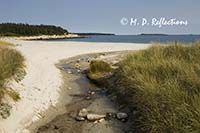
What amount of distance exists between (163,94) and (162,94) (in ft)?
0.08

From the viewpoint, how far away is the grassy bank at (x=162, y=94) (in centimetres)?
695

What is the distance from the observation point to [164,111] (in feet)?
24.9

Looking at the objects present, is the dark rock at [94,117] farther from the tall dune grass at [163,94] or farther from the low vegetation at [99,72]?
the low vegetation at [99,72]

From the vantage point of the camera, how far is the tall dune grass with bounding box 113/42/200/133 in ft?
22.8

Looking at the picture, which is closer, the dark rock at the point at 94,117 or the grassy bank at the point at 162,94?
the grassy bank at the point at 162,94

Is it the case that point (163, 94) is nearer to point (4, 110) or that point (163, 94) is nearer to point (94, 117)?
point (94, 117)

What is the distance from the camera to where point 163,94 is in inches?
325

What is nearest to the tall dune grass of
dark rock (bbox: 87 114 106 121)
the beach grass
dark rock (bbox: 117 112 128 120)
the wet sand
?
dark rock (bbox: 117 112 128 120)

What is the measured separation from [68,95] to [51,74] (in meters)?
3.92

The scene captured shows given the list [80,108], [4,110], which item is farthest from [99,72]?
[4,110]

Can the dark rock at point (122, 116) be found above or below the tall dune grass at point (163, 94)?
below

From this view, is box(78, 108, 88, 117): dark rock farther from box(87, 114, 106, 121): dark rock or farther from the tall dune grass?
the tall dune grass

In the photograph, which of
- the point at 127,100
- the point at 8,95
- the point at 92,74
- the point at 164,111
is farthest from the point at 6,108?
the point at 92,74

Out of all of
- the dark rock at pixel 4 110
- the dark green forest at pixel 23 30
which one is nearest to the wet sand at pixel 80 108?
the dark rock at pixel 4 110
